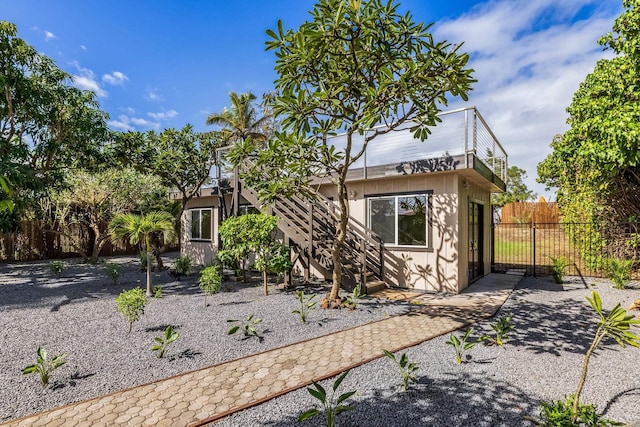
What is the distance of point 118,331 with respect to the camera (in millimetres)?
4574

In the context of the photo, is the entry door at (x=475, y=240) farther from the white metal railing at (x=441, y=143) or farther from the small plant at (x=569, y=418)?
the small plant at (x=569, y=418)

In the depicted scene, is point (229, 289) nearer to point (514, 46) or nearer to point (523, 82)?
point (514, 46)

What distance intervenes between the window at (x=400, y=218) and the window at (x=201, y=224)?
685 cm

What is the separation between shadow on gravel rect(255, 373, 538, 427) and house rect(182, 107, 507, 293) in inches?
153

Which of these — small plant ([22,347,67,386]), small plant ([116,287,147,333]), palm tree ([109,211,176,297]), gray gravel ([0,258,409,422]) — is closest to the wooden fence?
gray gravel ([0,258,409,422])

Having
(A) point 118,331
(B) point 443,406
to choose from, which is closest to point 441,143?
(B) point 443,406

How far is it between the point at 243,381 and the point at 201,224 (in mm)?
9950

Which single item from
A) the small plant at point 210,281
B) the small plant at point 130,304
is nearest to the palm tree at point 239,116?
the small plant at point 210,281

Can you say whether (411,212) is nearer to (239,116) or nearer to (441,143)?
(441,143)

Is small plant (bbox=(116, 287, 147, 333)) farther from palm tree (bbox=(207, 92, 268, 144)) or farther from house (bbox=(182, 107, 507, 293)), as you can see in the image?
palm tree (bbox=(207, 92, 268, 144))

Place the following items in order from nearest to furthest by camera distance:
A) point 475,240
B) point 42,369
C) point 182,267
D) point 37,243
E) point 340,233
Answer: point 42,369 < point 340,233 < point 475,240 < point 182,267 < point 37,243

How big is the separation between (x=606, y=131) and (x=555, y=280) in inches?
169

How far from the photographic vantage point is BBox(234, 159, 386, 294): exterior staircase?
7.17m

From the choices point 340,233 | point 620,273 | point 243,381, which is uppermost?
point 340,233
